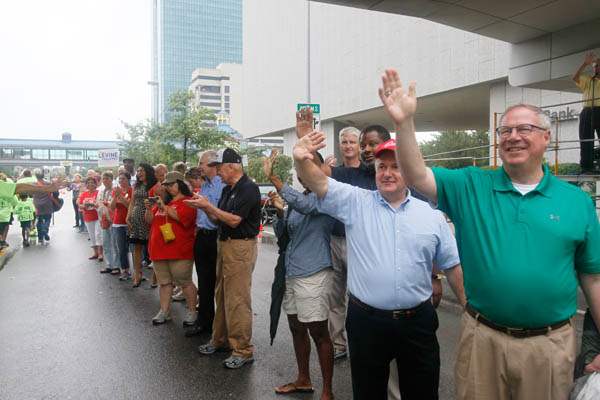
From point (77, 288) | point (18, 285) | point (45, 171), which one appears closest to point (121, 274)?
point (77, 288)

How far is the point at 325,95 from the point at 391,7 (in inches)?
848

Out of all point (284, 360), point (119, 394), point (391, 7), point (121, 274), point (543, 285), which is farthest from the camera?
point (121, 274)

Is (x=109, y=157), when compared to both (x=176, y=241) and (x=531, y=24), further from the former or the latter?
(x=531, y=24)

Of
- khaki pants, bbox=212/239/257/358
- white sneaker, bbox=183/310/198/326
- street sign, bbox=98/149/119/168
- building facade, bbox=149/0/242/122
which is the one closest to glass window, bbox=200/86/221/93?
building facade, bbox=149/0/242/122

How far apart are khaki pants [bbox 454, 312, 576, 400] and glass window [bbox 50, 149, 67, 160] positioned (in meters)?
127

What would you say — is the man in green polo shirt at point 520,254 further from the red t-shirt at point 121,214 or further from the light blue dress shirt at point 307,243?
the red t-shirt at point 121,214

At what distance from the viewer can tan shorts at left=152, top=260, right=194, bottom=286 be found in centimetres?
599

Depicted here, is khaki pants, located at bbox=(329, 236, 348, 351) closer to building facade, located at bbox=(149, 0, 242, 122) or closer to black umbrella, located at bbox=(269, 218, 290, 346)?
black umbrella, located at bbox=(269, 218, 290, 346)

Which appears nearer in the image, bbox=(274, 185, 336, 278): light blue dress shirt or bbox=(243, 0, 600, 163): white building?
bbox=(274, 185, 336, 278): light blue dress shirt

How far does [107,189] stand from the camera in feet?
31.9

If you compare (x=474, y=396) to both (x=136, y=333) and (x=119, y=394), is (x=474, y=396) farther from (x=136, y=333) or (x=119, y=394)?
→ (x=136, y=333)

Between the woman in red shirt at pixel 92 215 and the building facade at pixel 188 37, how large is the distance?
15636 cm

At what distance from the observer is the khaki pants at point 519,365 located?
221 centimetres

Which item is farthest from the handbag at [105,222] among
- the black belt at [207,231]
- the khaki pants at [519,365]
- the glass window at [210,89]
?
the glass window at [210,89]
